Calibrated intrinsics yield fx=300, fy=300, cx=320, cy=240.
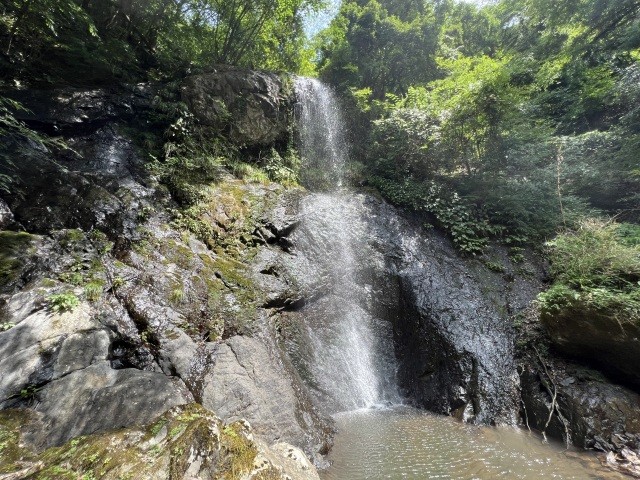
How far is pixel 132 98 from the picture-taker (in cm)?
952

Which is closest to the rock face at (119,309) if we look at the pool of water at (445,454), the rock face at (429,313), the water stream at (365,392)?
the pool of water at (445,454)

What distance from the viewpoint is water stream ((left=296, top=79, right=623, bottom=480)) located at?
4.05m

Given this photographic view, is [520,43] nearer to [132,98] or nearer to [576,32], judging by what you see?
[576,32]

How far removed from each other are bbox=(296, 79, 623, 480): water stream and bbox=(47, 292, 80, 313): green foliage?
4.00 metres

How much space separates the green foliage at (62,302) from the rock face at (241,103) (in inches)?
304

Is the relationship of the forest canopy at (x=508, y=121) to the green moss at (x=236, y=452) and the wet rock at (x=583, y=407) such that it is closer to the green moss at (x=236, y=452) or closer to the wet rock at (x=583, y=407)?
the wet rock at (x=583, y=407)

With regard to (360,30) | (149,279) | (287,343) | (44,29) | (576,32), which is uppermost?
(360,30)

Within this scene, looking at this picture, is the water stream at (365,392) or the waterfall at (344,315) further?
the waterfall at (344,315)

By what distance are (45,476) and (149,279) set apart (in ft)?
11.2

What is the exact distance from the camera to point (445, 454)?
4332 millimetres

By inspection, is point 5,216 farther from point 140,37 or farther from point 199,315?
point 140,37

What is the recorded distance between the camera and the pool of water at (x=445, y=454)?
12.8 ft

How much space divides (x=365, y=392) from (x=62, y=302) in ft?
18.7

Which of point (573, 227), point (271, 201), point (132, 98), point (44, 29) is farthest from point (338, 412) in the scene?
point (44, 29)
